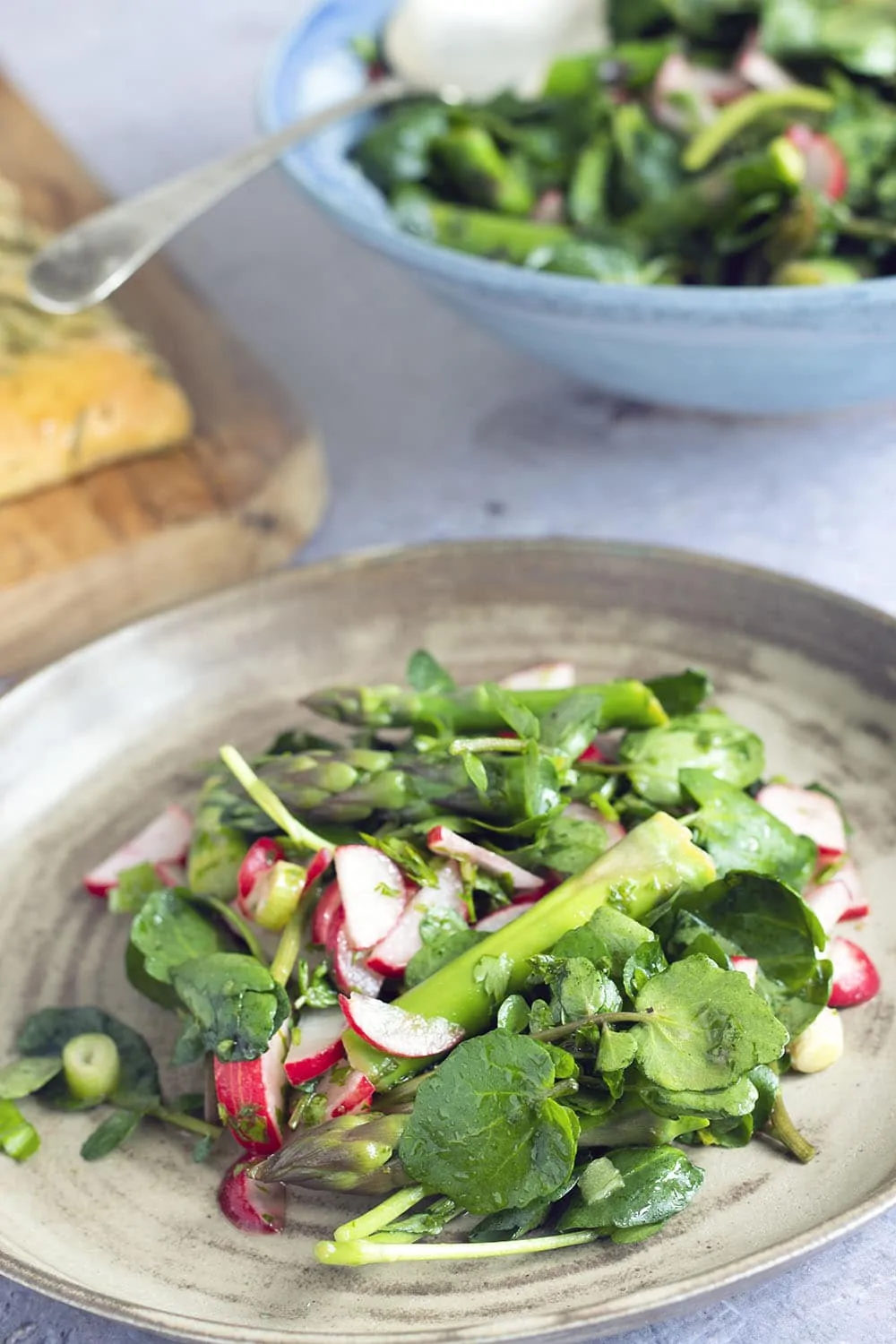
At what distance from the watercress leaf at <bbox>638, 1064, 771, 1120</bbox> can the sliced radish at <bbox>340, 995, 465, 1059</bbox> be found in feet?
0.59

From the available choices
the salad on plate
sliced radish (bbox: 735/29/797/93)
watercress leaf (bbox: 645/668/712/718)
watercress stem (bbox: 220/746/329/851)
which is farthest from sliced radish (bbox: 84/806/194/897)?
sliced radish (bbox: 735/29/797/93)

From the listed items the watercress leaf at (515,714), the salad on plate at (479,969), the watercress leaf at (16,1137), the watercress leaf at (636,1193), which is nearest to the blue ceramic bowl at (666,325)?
the salad on plate at (479,969)

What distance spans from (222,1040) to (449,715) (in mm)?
464

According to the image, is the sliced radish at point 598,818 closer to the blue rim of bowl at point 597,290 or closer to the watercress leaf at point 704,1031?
the watercress leaf at point 704,1031

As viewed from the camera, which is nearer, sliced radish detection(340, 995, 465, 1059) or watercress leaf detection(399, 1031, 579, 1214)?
watercress leaf detection(399, 1031, 579, 1214)

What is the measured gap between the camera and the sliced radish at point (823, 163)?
224 centimetres

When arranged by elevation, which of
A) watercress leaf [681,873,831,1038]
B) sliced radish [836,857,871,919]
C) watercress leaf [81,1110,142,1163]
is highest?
watercress leaf [81,1110,142,1163]

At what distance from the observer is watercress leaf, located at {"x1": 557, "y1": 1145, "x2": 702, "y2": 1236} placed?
47.6 inches

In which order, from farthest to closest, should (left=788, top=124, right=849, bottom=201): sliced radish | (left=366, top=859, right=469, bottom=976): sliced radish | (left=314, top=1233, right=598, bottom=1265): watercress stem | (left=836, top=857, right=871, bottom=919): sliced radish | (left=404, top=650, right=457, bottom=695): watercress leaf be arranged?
(left=788, top=124, right=849, bottom=201): sliced radish, (left=404, top=650, right=457, bottom=695): watercress leaf, (left=836, top=857, right=871, bottom=919): sliced radish, (left=366, top=859, right=469, bottom=976): sliced radish, (left=314, top=1233, right=598, bottom=1265): watercress stem

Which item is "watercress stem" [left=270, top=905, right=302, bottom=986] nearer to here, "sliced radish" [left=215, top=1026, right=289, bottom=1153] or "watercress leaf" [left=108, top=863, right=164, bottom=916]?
"sliced radish" [left=215, top=1026, right=289, bottom=1153]

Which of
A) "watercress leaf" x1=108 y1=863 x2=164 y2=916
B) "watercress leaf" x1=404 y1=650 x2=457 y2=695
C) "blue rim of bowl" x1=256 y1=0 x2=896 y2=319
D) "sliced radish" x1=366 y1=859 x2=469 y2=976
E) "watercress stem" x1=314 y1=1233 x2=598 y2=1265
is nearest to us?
"watercress stem" x1=314 y1=1233 x2=598 y2=1265

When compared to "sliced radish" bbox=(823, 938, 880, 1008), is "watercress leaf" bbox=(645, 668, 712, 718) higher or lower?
higher

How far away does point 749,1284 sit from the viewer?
115cm

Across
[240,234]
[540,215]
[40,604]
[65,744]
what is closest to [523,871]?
[65,744]
